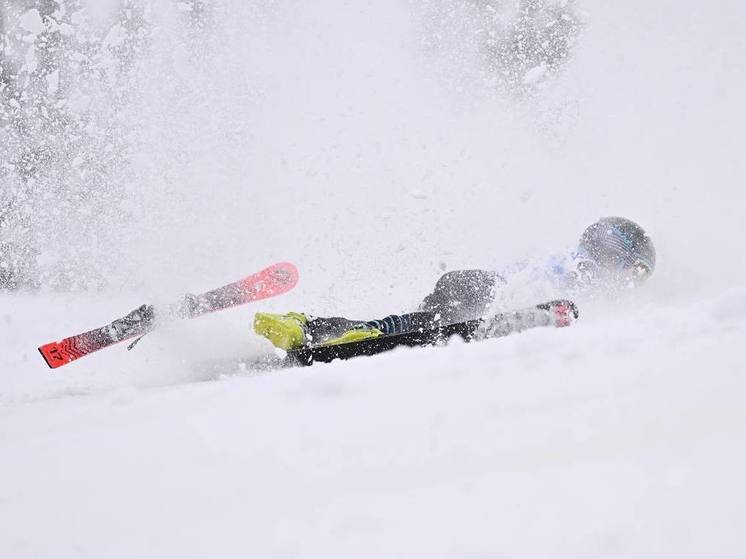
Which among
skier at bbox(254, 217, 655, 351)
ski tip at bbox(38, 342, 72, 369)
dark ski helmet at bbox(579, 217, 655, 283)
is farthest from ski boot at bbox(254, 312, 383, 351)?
dark ski helmet at bbox(579, 217, 655, 283)

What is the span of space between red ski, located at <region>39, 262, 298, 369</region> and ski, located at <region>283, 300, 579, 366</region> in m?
1.09

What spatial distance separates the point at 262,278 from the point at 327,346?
133cm

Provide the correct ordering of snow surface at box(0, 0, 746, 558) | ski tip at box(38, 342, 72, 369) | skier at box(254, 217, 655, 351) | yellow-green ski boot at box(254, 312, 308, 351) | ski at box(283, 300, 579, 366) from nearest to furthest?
1. snow surface at box(0, 0, 746, 558)
2. ski at box(283, 300, 579, 366)
3. yellow-green ski boot at box(254, 312, 308, 351)
4. ski tip at box(38, 342, 72, 369)
5. skier at box(254, 217, 655, 351)

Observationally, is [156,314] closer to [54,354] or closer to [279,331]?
[54,354]

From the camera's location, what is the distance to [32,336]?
8266mm

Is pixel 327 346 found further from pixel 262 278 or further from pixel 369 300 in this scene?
pixel 369 300

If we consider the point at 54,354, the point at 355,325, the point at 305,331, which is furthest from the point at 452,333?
the point at 54,354

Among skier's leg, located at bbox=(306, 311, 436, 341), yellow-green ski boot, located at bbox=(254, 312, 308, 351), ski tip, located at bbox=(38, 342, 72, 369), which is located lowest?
ski tip, located at bbox=(38, 342, 72, 369)

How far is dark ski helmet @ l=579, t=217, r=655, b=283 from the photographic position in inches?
185

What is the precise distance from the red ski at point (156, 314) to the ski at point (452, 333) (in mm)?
1090

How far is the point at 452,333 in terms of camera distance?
387cm

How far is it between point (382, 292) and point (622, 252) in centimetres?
457

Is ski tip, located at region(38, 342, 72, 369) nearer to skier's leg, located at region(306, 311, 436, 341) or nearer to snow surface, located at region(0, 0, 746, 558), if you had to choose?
snow surface, located at region(0, 0, 746, 558)

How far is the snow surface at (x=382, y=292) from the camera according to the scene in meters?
1.66
